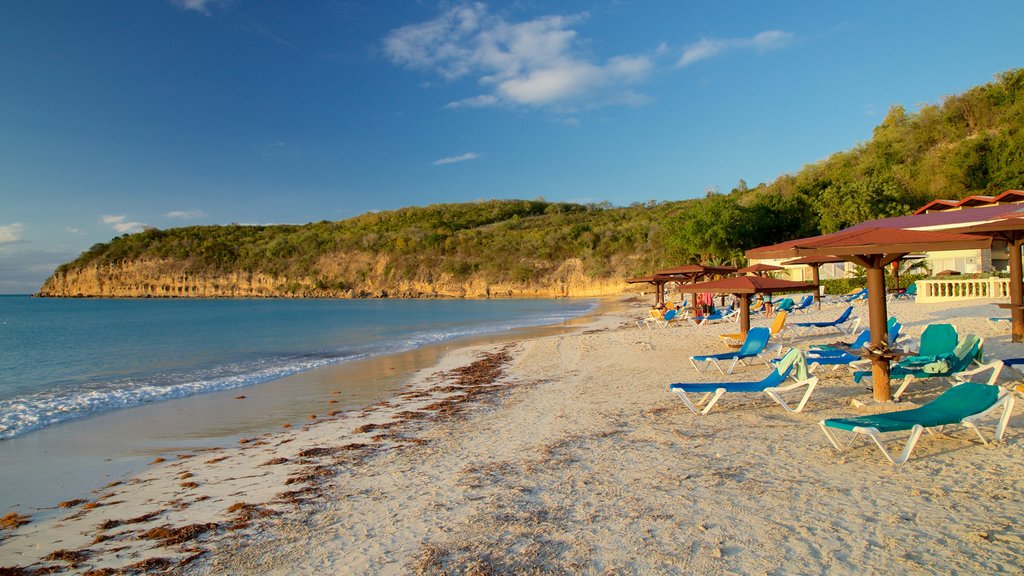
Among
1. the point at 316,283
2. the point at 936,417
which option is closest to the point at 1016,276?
the point at 936,417

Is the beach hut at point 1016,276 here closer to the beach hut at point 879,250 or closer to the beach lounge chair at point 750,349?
the beach hut at point 879,250

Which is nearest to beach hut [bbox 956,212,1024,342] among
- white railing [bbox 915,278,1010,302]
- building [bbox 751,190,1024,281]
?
building [bbox 751,190,1024,281]

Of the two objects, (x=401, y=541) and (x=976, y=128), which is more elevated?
(x=976, y=128)

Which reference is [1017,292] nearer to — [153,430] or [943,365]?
[943,365]

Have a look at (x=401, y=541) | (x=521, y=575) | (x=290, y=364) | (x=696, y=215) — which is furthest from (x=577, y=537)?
(x=696, y=215)

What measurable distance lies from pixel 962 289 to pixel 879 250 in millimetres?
14009

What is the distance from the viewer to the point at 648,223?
72312 mm

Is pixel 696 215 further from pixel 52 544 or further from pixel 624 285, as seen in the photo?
pixel 52 544

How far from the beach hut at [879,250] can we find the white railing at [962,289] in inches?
487

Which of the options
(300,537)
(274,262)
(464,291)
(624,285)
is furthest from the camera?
(274,262)

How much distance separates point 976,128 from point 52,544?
165ft

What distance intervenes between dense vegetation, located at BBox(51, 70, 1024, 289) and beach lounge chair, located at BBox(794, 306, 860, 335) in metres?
22.5

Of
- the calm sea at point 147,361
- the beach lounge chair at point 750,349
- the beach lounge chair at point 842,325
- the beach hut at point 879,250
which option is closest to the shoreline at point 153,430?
the calm sea at point 147,361

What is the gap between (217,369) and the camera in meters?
14.1
